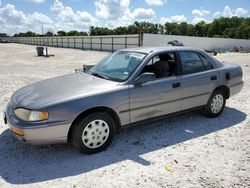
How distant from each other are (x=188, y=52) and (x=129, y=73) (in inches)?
57.5

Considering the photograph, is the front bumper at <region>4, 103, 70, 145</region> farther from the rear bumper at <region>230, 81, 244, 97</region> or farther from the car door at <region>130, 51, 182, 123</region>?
the rear bumper at <region>230, 81, 244, 97</region>

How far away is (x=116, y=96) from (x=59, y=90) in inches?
33.9

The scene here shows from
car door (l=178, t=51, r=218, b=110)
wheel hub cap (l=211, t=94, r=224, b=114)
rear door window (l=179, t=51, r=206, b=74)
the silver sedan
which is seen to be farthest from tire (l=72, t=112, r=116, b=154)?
wheel hub cap (l=211, t=94, r=224, b=114)

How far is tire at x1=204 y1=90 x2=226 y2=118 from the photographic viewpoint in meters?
5.16

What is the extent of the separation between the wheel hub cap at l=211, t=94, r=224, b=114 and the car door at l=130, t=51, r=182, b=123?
1.00 metres

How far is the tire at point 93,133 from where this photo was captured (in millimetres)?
3557

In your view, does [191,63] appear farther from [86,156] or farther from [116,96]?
[86,156]

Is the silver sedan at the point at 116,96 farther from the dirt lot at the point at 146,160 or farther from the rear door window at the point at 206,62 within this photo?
the dirt lot at the point at 146,160

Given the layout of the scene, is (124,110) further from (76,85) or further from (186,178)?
(186,178)

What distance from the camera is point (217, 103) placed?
17.4 feet

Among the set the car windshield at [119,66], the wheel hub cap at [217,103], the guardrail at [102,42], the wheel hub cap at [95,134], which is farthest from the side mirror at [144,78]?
the guardrail at [102,42]

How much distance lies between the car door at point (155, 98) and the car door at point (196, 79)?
0.65 feet

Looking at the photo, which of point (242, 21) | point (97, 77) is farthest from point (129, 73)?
point (242, 21)

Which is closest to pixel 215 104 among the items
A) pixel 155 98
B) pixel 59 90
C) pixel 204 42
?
pixel 155 98
